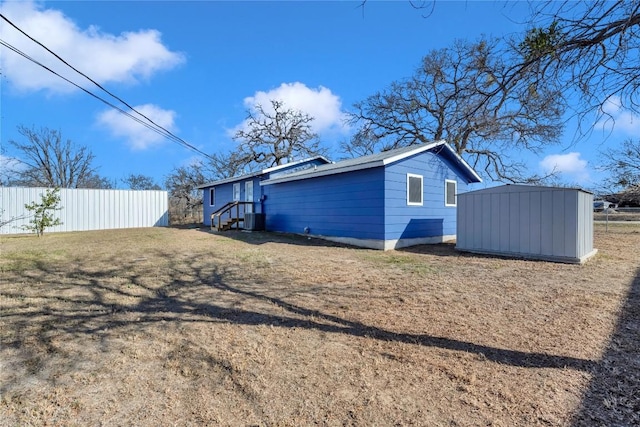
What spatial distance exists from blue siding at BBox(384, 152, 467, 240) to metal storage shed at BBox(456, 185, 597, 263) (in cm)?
161

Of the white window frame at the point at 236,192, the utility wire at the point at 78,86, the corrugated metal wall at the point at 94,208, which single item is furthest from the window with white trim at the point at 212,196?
the utility wire at the point at 78,86

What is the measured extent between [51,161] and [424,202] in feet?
98.6

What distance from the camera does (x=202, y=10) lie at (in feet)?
25.6

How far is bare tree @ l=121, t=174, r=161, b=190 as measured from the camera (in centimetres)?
3025

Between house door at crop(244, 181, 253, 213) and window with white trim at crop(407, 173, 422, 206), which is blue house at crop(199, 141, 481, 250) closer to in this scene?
window with white trim at crop(407, 173, 422, 206)

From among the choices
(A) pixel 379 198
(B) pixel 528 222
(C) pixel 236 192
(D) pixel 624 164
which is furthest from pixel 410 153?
(D) pixel 624 164

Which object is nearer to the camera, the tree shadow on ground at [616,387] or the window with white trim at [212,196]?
the tree shadow on ground at [616,387]

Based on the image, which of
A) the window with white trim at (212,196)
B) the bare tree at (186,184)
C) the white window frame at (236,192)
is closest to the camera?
the white window frame at (236,192)

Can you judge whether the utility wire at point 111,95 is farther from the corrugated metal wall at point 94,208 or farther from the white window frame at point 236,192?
the corrugated metal wall at point 94,208

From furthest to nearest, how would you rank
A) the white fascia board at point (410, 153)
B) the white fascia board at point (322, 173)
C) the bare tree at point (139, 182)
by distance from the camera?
the bare tree at point (139, 182)
the white fascia board at point (322, 173)
the white fascia board at point (410, 153)

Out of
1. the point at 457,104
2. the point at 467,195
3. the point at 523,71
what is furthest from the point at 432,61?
the point at 523,71

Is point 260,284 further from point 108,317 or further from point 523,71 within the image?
point 523,71

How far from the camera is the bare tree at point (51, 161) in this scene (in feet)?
83.1

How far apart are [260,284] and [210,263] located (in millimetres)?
2242
